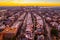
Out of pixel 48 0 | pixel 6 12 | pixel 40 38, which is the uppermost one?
pixel 48 0

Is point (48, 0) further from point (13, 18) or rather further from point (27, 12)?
point (13, 18)

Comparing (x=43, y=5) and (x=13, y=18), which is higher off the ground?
(x=43, y=5)

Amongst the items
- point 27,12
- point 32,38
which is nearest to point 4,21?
point 27,12

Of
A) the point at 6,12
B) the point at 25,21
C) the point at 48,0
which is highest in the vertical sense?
the point at 48,0

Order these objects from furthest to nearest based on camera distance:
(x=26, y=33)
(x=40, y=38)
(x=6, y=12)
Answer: (x=6, y=12) < (x=26, y=33) < (x=40, y=38)

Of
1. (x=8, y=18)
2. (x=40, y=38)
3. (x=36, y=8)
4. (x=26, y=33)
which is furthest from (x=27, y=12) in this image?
(x=40, y=38)

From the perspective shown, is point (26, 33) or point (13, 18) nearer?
point (26, 33)

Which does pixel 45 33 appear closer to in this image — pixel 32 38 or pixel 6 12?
pixel 32 38

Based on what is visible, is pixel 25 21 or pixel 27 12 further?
pixel 27 12

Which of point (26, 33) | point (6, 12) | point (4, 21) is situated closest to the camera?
point (26, 33)
